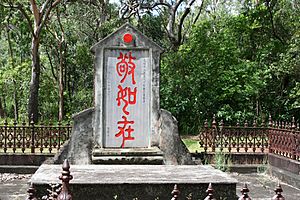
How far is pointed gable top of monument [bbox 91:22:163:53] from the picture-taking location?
736 cm

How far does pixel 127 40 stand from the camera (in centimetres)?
740

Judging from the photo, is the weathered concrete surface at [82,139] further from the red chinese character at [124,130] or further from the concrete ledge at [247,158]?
the concrete ledge at [247,158]

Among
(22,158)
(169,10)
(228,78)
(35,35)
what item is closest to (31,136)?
(22,158)

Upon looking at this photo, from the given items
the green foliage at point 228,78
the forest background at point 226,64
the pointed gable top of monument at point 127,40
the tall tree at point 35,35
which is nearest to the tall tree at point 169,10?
the forest background at point 226,64

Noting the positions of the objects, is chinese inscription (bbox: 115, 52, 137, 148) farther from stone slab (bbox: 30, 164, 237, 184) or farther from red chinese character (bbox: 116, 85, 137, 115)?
stone slab (bbox: 30, 164, 237, 184)

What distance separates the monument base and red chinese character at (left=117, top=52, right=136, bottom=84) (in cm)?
125

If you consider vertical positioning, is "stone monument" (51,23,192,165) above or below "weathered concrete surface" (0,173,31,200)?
above

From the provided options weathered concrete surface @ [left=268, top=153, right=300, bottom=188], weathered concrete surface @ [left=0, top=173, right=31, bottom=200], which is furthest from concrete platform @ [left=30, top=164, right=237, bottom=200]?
weathered concrete surface @ [left=268, top=153, right=300, bottom=188]

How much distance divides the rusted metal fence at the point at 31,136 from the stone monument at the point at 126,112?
411 cm

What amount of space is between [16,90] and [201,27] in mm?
14110

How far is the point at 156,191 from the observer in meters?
5.45

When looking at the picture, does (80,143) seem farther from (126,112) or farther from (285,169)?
(285,169)

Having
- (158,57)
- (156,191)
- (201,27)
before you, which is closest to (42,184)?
(156,191)

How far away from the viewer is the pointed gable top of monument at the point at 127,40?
7.36 meters
